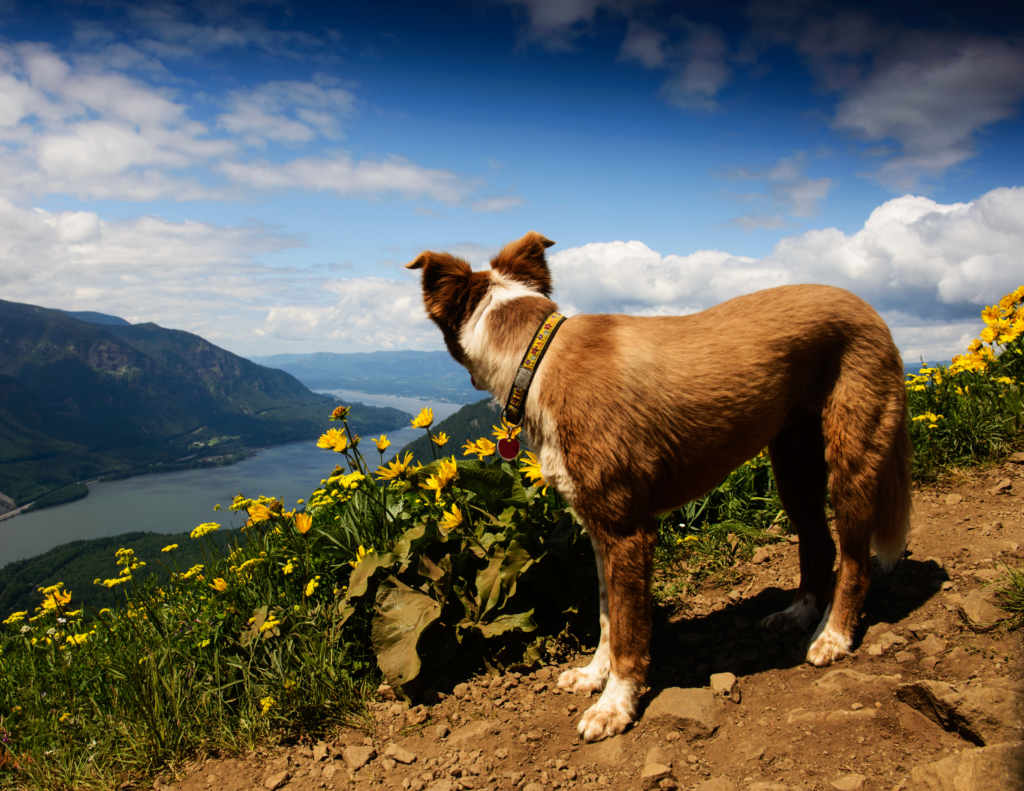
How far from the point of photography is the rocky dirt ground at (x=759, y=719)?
2027mm

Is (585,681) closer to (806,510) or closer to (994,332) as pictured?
(806,510)

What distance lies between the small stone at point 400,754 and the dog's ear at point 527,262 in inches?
99.9

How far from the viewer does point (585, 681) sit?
2.94 m

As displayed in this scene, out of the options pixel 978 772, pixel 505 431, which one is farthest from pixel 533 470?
pixel 978 772

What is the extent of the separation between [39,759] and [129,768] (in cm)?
61

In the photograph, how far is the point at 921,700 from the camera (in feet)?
7.22

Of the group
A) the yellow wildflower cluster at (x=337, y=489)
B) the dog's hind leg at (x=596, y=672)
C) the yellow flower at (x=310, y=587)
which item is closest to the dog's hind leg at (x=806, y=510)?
the dog's hind leg at (x=596, y=672)

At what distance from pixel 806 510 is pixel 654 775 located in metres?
1.91

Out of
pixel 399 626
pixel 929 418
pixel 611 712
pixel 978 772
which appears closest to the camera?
Answer: pixel 978 772

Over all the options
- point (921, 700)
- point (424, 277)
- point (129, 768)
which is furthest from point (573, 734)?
point (424, 277)

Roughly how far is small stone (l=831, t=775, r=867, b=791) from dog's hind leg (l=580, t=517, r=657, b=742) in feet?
2.93

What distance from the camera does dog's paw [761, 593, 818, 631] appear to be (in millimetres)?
3283

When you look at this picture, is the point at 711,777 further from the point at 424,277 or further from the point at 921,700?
the point at 424,277

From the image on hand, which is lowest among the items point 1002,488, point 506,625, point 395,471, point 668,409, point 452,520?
point 506,625
